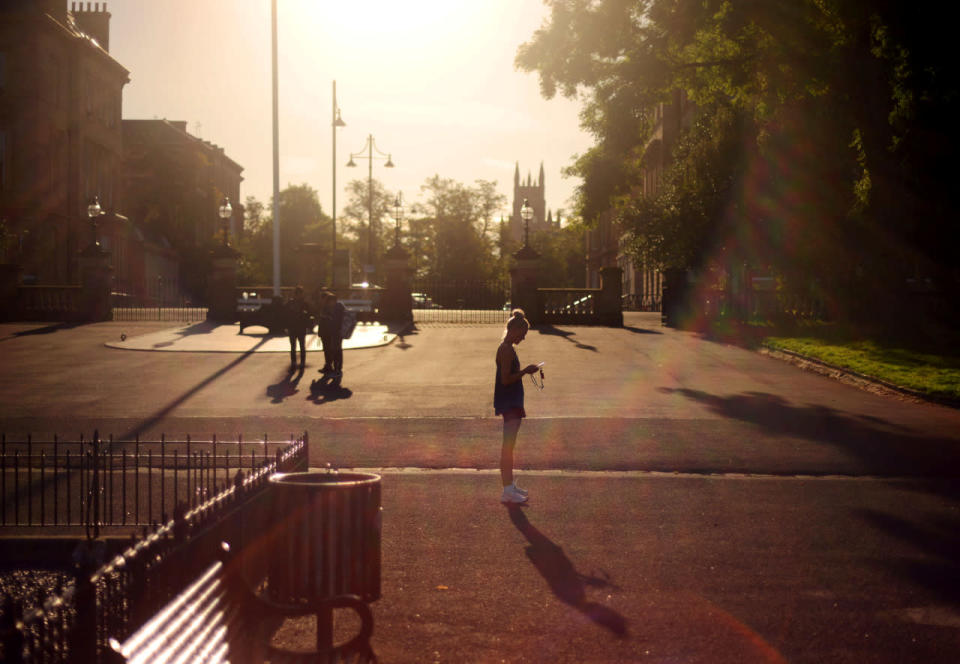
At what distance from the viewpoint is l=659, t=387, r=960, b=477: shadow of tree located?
12188 millimetres

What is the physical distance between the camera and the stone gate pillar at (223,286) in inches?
1674

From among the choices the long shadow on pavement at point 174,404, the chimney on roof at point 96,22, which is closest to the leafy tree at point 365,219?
the chimney on roof at point 96,22

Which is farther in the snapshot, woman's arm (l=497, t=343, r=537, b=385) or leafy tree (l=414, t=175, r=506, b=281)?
leafy tree (l=414, t=175, r=506, b=281)

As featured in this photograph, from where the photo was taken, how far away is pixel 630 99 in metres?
31.9

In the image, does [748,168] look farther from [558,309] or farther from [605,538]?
[605,538]

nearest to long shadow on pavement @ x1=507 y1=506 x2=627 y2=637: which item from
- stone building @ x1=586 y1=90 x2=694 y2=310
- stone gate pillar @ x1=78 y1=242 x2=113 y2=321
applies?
stone gate pillar @ x1=78 y1=242 x2=113 y2=321

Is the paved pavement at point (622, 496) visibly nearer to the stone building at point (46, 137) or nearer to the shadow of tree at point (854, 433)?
the shadow of tree at point (854, 433)

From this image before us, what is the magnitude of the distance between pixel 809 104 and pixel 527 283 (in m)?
16.4

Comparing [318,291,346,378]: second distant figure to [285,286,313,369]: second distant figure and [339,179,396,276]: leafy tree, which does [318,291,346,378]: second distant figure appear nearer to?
[285,286,313,369]: second distant figure

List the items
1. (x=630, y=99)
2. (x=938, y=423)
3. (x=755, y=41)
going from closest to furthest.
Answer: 1. (x=938, y=423)
2. (x=755, y=41)
3. (x=630, y=99)

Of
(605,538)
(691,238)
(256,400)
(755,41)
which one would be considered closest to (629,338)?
(755,41)

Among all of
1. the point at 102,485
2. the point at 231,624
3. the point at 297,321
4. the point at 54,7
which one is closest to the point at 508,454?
the point at 102,485

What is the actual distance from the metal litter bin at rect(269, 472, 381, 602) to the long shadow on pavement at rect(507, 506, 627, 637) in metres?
1.61

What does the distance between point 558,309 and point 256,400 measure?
26.0m
